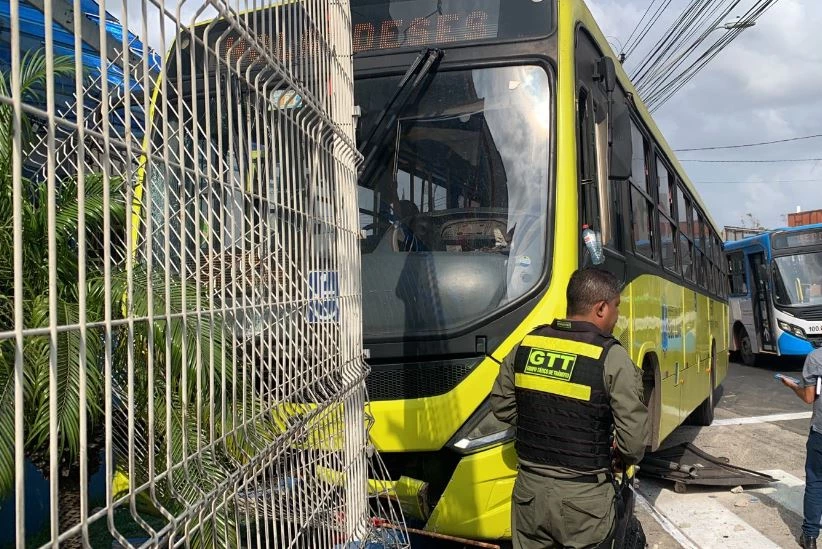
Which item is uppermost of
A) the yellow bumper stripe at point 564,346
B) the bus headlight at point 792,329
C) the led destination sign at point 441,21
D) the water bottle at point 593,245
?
the led destination sign at point 441,21

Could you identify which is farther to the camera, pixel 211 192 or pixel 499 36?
pixel 499 36

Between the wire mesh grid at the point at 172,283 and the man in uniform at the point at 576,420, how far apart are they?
2.82 feet

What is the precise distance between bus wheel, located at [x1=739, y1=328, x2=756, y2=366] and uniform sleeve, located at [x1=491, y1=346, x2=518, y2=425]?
16396 mm

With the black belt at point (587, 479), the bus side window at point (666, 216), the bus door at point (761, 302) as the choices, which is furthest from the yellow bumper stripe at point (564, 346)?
the bus door at point (761, 302)

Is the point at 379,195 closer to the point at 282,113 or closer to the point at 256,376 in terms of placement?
the point at 282,113

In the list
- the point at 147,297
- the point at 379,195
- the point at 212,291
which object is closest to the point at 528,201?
the point at 379,195

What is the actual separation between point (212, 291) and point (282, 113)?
0.83 m

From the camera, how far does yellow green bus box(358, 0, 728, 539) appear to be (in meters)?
3.72

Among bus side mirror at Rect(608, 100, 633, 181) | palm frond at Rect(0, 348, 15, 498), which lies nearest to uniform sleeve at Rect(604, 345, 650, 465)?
bus side mirror at Rect(608, 100, 633, 181)

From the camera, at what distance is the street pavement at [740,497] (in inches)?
211

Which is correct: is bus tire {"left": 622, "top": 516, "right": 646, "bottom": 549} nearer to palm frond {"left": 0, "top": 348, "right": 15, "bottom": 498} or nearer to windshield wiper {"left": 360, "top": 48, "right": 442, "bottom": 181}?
windshield wiper {"left": 360, "top": 48, "right": 442, "bottom": 181}

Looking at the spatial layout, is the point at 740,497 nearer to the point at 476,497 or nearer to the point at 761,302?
the point at 476,497

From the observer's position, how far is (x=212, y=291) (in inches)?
72.1

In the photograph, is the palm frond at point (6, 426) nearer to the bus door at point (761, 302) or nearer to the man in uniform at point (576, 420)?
the man in uniform at point (576, 420)
